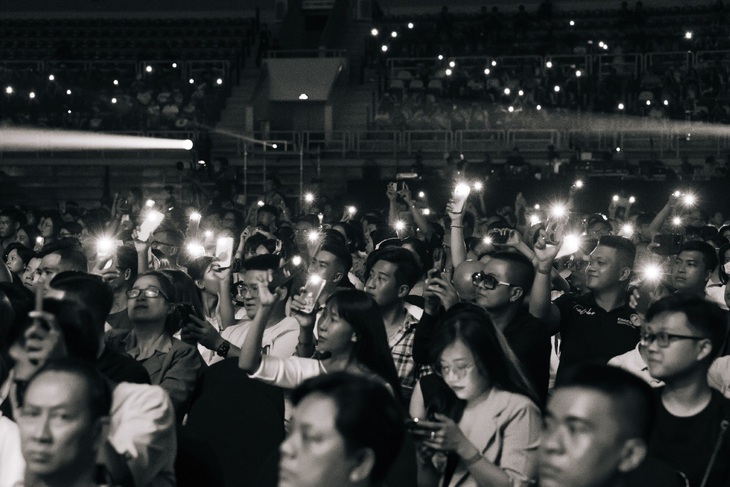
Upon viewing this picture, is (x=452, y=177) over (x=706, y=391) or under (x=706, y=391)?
over

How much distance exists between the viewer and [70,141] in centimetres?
2180

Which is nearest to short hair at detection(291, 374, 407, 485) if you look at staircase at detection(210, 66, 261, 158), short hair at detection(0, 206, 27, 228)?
short hair at detection(0, 206, 27, 228)

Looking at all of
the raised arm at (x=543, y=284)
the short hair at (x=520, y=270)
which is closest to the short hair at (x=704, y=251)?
the raised arm at (x=543, y=284)

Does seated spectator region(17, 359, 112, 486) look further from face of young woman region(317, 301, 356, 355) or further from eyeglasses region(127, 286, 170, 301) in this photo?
eyeglasses region(127, 286, 170, 301)

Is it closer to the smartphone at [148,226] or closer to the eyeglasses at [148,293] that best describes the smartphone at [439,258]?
the smartphone at [148,226]

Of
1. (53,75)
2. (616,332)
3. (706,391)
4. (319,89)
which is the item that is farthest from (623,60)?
(706,391)

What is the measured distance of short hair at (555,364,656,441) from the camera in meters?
2.94

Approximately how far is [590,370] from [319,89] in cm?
2267

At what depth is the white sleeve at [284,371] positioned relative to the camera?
4160 millimetres

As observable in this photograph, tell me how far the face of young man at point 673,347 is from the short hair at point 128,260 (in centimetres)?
319

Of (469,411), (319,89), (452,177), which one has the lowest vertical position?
(469,411)

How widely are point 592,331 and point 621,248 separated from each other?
56 cm

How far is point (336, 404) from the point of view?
2.82m

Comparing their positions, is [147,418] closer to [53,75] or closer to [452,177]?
[452,177]
